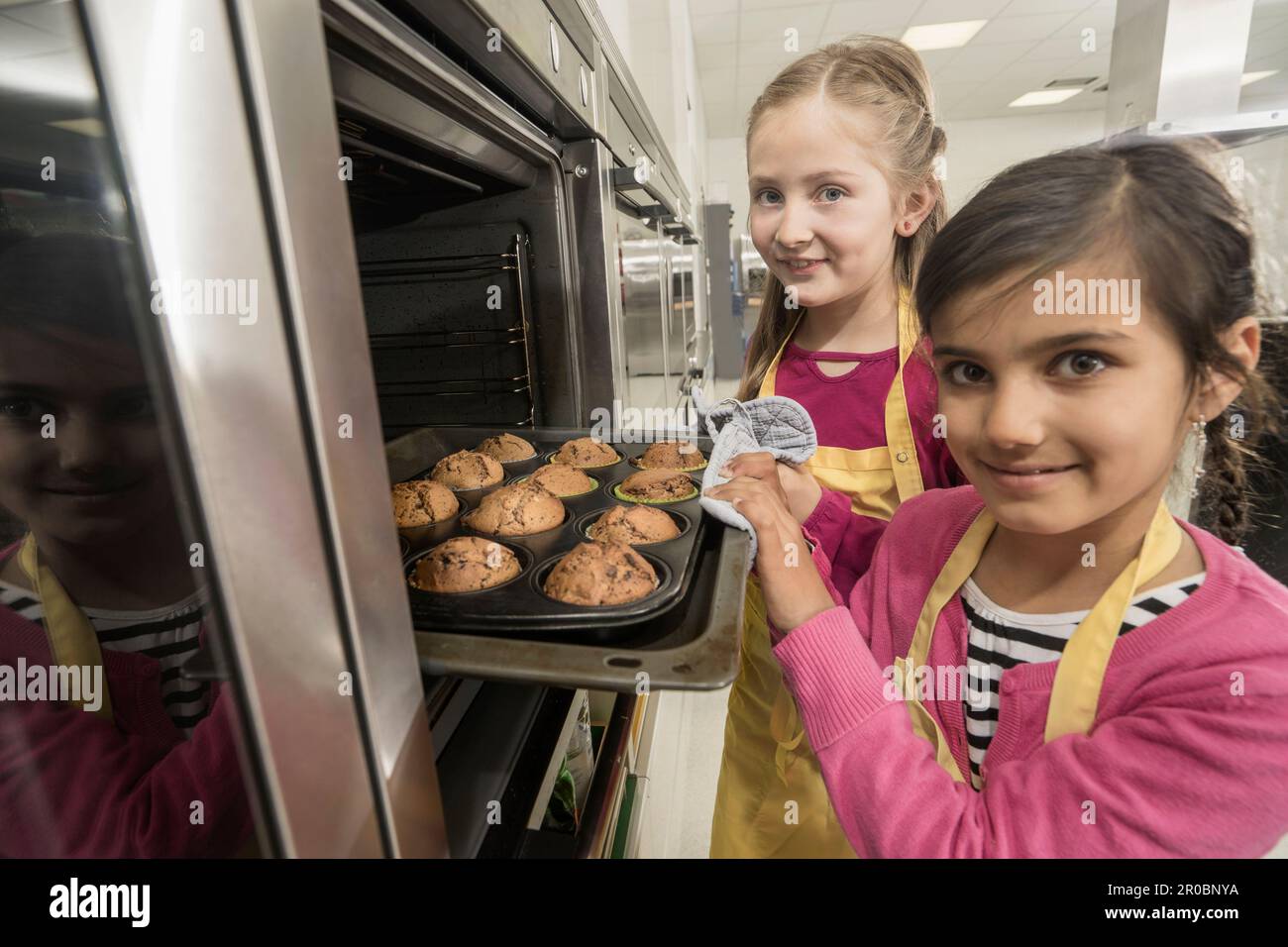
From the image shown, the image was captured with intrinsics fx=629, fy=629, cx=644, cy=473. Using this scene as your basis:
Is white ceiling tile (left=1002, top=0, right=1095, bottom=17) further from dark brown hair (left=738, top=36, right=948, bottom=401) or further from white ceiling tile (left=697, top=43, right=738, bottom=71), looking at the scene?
dark brown hair (left=738, top=36, right=948, bottom=401)

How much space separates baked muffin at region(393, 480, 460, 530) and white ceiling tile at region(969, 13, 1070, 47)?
25.6 feet

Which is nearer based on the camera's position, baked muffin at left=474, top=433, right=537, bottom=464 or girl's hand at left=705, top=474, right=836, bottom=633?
girl's hand at left=705, top=474, right=836, bottom=633

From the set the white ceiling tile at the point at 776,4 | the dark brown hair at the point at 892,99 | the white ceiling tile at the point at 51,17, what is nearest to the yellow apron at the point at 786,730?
the dark brown hair at the point at 892,99

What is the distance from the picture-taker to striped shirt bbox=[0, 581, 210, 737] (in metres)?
0.43

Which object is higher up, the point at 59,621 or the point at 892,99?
the point at 892,99

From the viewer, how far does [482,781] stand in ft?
2.82

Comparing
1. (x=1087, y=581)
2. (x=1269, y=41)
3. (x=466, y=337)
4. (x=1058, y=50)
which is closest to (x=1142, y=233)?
(x=1087, y=581)

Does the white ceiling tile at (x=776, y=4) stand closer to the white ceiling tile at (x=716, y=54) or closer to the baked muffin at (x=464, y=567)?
the white ceiling tile at (x=716, y=54)

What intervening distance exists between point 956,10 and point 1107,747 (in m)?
7.42

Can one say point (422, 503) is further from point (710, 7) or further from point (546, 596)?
point (710, 7)

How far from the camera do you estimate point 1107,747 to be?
703 millimetres

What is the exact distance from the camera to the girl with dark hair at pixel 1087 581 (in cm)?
67

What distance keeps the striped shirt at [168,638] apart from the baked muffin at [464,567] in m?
0.48

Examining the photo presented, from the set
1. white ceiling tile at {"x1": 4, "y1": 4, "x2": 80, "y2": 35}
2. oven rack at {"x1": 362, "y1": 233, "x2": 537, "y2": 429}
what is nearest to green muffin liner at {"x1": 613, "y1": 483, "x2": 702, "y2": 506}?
oven rack at {"x1": 362, "y1": 233, "x2": 537, "y2": 429}
